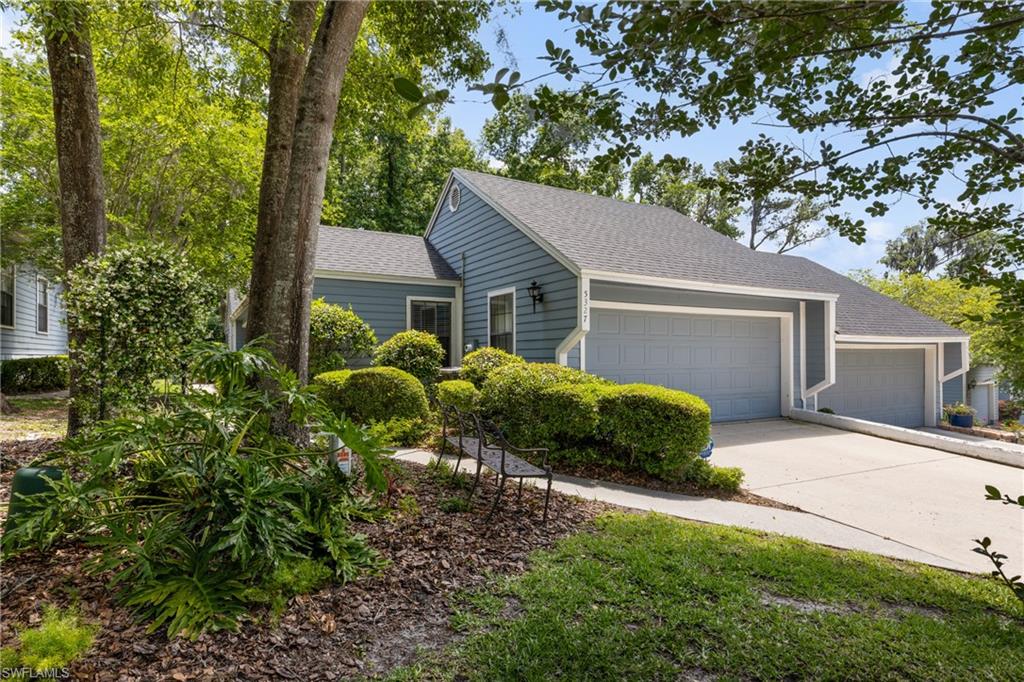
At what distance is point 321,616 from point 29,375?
47.9 feet

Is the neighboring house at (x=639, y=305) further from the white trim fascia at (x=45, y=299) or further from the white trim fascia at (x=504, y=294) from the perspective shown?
the white trim fascia at (x=45, y=299)

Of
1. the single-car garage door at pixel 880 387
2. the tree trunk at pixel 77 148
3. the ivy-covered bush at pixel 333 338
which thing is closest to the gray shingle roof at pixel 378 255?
the ivy-covered bush at pixel 333 338

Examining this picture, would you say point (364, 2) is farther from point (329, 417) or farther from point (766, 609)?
point (766, 609)

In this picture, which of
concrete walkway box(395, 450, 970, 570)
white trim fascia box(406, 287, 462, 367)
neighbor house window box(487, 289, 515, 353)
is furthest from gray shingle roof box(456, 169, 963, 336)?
concrete walkway box(395, 450, 970, 570)

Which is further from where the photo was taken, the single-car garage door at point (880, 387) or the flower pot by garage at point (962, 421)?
the flower pot by garage at point (962, 421)

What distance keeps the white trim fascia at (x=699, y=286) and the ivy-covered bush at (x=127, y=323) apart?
5.67 metres

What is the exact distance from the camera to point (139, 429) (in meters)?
2.89

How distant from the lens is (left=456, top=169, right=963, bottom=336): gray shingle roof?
9.72 metres

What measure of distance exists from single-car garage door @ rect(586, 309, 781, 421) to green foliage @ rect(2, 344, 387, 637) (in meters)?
6.62

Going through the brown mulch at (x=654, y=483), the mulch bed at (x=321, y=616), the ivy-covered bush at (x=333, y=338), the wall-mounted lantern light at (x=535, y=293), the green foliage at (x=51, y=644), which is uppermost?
the wall-mounted lantern light at (x=535, y=293)

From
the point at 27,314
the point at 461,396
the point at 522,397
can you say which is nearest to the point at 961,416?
the point at 522,397

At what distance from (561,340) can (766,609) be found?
6.19 metres

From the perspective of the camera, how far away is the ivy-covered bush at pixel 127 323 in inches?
169

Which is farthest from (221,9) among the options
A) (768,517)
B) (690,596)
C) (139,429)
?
(768,517)
